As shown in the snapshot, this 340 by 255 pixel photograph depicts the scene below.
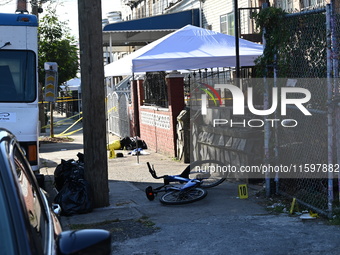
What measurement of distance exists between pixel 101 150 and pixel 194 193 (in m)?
1.53

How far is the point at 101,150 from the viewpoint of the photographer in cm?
901

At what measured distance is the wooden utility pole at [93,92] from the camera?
8.95 m

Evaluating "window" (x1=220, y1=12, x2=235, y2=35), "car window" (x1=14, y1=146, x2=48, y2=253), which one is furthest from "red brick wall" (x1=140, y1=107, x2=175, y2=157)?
"car window" (x1=14, y1=146, x2=48, y2=253)

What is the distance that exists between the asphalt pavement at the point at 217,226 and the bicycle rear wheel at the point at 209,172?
144 mm

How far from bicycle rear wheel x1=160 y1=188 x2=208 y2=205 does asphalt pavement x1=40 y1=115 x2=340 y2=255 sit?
0.25ft

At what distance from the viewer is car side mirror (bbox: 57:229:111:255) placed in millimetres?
2684

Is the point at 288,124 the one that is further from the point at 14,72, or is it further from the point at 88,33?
the point at 14,72

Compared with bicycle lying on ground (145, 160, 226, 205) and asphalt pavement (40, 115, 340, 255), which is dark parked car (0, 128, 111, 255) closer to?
asphalt pavement (40, 115, 340, 255)

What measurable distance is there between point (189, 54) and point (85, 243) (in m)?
11.1

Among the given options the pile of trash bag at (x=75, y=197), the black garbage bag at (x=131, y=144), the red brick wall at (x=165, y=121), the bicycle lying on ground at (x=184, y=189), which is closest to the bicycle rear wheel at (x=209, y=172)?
the bicycle lying on ground at (x=184, y=189)

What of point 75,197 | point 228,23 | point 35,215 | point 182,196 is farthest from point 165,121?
point 35,215

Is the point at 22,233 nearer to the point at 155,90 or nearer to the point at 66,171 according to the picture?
the point at 66,171

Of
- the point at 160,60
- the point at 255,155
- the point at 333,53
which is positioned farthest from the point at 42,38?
the point at 333,53

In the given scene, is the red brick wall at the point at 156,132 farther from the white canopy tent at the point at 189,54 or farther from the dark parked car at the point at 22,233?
the dark parked car at the point at 22,233
